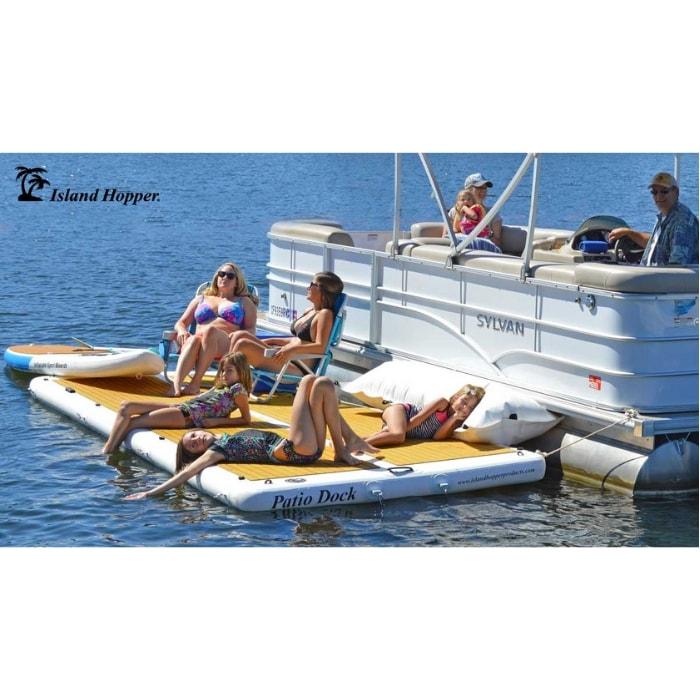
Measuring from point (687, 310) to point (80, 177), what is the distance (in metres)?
32.4

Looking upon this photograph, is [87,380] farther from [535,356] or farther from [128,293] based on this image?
[128,293]

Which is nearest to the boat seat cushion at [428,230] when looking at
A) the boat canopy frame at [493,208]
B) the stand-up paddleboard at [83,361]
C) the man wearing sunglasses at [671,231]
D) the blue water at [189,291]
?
the boat canopy frame at [493,208]

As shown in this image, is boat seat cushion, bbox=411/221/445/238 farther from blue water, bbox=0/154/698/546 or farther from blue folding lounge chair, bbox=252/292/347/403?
blue water, bbox=0/154/698/546

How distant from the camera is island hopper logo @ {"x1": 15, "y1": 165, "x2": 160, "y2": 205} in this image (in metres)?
35.0

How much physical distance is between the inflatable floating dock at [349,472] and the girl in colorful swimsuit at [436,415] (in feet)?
0.38

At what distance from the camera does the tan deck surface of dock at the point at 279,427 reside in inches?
399

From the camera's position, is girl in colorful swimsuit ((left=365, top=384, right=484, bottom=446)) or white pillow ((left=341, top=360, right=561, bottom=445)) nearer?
white pillow ((left=341, top=360, right=561, bottom=445))

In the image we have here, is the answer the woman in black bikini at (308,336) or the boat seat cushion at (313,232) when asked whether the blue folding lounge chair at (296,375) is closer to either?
the woman in black bikini at (308,336)

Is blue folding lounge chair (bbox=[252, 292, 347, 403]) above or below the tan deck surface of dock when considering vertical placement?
above

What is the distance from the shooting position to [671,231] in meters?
10.7

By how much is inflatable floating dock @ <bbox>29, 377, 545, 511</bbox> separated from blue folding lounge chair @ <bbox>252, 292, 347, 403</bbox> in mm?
422

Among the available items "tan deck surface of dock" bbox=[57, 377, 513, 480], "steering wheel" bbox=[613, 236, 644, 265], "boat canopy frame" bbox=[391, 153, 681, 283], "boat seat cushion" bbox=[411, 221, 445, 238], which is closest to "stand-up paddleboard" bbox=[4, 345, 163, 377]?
"tan deck surface of dock" bbox=[57, 377, 513, 480]

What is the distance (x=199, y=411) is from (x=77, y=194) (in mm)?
25936

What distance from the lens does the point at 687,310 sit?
10.4m
